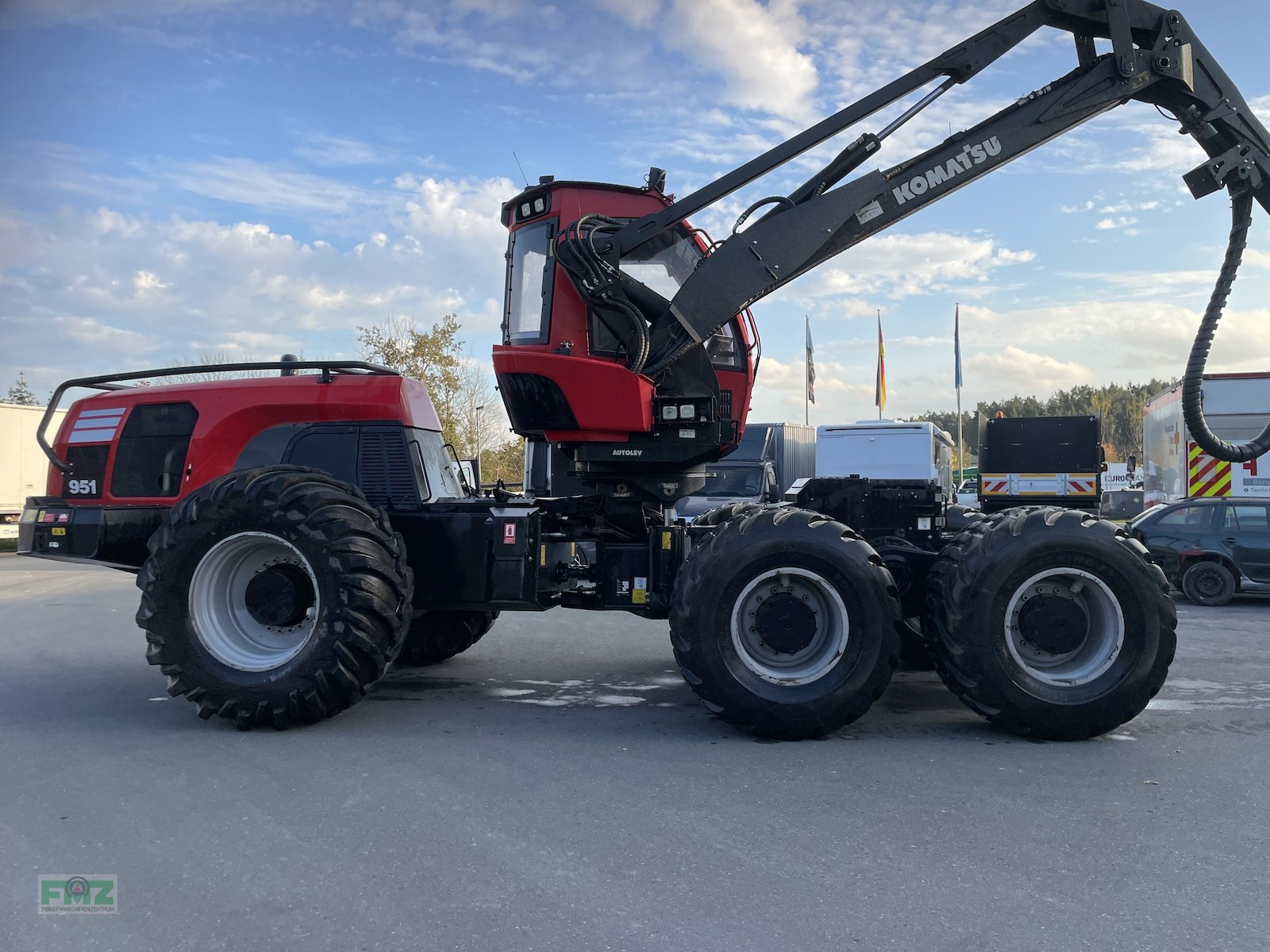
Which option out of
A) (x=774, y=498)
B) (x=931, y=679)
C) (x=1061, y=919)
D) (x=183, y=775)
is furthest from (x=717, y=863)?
(x=774, y=498)

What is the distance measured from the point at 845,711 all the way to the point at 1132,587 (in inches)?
78.1

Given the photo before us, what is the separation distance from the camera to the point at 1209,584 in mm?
14312

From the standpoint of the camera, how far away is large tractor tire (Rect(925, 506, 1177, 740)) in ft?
20.3

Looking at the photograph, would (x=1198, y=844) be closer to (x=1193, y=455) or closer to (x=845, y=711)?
(x=845, y=711)

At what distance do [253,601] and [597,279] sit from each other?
132 inches

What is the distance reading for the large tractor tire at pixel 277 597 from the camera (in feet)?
21.1

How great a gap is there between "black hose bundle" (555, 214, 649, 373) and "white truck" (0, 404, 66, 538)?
2858 cm

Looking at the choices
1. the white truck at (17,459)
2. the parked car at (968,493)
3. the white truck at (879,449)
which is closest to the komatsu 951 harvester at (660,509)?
the white truck at (879,449)

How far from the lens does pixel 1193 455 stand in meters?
16.8

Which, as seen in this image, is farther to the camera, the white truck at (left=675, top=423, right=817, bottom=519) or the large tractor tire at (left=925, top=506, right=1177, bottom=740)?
the white truck at (left=675, top=423, right=817, bottom=519)

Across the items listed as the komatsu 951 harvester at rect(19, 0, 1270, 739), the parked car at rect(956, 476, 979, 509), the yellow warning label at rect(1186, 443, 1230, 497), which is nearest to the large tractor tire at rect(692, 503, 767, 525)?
the komatsu 951 harvester at rect(19, 0, 1270, 739)

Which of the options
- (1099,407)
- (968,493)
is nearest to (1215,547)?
(968,493)

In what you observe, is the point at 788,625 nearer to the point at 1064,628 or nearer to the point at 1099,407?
the point at 1064,628

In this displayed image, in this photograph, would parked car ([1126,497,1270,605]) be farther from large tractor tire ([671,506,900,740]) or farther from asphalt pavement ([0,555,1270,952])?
large tractor tire ([671,506,900,740])
